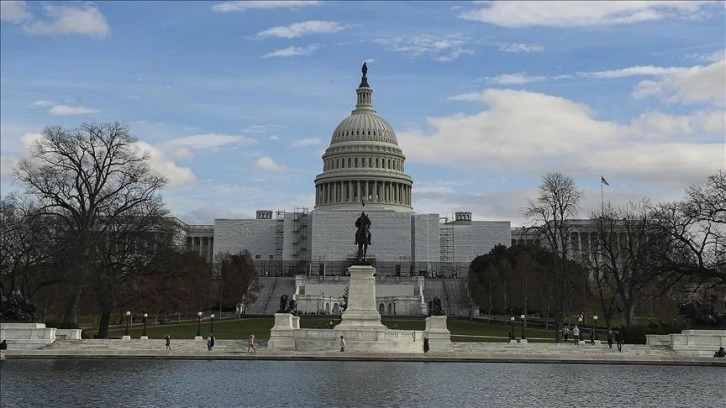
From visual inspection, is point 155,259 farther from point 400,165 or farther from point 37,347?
point 400,165

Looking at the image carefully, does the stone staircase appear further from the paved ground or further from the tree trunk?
the tree trunk

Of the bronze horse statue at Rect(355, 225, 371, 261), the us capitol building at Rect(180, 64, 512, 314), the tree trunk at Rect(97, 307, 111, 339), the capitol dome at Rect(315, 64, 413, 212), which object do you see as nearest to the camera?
the bronze horse statue at Rect(355, 225, 371, 261)

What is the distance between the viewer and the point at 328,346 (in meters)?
45.3

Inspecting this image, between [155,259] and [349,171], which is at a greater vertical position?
[349,171]

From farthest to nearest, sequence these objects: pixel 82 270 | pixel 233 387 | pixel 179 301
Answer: pixel 179 301
pixel 82 270
pixel 233 387

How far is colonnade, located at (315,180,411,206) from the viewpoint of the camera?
160 m

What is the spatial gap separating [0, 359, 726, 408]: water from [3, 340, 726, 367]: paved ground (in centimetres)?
277

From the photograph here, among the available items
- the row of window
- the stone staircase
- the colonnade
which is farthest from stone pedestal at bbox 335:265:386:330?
the row of window

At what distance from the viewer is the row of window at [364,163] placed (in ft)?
530

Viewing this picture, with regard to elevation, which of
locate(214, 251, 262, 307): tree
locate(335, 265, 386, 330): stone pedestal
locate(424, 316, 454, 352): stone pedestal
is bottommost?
locate(424, 316, 454, 352): stone pedestal

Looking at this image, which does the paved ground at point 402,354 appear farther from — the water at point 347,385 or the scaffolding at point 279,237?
the scaffolding at point 279,237

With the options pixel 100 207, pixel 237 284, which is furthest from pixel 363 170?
pixel 100 207

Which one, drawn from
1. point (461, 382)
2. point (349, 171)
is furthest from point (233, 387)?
point (349, 171)

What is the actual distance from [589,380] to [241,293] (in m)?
76.8
